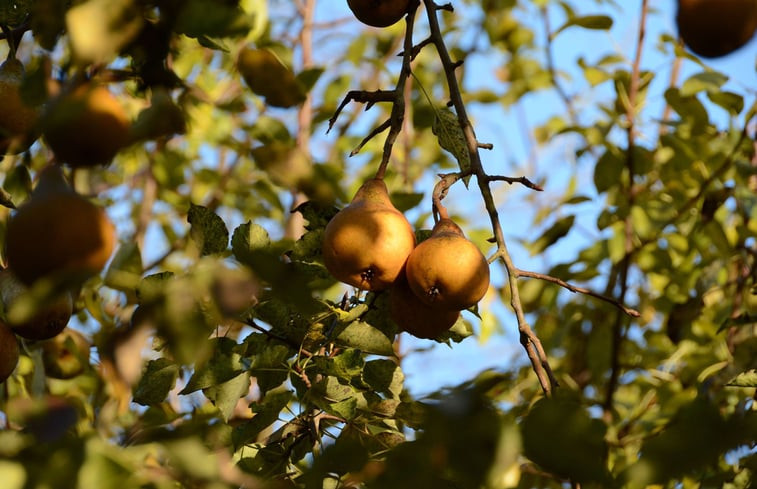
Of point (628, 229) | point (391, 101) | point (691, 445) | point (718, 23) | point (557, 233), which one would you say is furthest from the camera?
point (628, 229)

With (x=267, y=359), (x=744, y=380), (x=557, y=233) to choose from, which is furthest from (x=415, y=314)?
(x=557, y=233)

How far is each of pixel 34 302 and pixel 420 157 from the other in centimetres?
226

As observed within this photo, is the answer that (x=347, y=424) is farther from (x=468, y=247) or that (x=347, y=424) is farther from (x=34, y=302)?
(x=34, y=302)

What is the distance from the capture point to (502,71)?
3.36m

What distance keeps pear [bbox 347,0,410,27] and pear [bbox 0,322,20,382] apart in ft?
1.92

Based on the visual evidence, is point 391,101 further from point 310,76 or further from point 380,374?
point 310,76

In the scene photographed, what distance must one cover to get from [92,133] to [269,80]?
503 mm

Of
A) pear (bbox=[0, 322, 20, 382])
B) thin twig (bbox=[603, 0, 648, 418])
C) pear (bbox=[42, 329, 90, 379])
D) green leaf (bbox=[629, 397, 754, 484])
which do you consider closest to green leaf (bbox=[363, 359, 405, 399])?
→ pear (bbox=[0, 322, 20, 382])

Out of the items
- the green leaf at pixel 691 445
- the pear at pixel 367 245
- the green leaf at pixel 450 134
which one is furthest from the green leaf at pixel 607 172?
the green leaf at pixel 691 445

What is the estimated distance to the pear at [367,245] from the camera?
978mm

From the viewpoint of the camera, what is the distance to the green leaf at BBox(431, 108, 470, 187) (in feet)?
3.96

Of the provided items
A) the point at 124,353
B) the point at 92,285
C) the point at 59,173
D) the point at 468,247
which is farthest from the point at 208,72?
the point at 124,353

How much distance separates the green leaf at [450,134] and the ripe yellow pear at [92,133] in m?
0.61

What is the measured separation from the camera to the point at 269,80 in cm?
112
